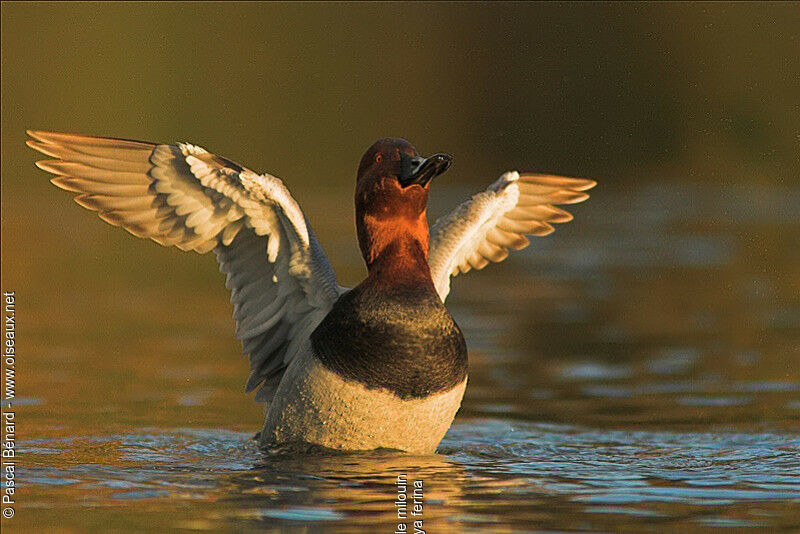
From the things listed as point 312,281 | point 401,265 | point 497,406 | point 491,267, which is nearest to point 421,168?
point 401,265

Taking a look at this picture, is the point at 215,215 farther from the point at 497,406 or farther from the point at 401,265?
the point at 497,406

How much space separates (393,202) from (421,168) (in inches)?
11.1

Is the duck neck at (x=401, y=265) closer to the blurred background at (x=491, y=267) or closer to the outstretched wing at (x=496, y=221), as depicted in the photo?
the outstretched wing at (x=496, y=221)

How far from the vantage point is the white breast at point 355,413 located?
25.9 ft

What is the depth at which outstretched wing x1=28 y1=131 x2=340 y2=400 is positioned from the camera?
8234mm

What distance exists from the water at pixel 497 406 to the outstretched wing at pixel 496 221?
3.49 ft

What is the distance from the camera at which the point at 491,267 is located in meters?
19.2

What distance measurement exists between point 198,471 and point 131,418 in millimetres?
1896

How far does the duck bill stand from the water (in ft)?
4.97

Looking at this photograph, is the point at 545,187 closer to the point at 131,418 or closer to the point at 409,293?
the point at 409,293

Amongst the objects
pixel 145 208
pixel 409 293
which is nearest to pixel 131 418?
pixel 145 208

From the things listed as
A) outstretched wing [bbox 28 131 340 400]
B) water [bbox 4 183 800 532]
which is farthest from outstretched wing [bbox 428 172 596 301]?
water [bbox 4 183 800 532]

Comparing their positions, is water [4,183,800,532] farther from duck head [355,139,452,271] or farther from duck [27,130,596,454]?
duck head [355,139,452,271]

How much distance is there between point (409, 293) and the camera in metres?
8.02
